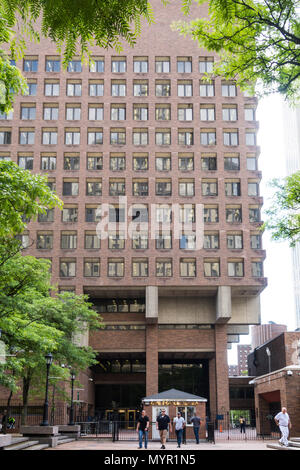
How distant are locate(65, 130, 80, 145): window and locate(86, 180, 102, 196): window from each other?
5102 mm

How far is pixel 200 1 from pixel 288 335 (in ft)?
163

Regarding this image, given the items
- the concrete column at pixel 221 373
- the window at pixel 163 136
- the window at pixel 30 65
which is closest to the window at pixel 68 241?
the window at pixel 163 136

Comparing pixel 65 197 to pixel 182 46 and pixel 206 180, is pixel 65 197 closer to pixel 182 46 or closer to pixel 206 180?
pixel 206 180

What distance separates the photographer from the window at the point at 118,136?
194ft

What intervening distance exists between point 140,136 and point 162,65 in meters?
9.50

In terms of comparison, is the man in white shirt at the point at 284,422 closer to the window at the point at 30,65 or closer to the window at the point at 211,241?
the window at the point at 211,241

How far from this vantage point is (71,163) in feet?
192

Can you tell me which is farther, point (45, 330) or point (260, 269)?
point (260, 269)

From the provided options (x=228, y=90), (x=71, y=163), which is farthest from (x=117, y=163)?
(x=228, y=90)

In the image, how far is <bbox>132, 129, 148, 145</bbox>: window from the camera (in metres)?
59.2

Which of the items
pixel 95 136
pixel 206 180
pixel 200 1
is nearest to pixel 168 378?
pixel 206 180

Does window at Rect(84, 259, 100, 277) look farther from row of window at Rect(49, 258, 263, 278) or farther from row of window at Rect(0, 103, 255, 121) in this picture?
row of window at Rect(0, 103, 255, 121)

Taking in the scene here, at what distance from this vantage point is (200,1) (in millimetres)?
7914

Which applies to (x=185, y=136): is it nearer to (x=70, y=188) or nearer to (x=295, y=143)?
(x=70, y=188)
